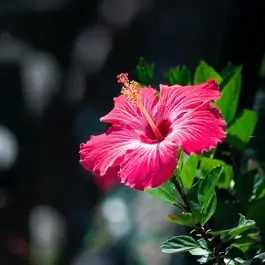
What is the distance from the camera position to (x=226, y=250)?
1.96 ft

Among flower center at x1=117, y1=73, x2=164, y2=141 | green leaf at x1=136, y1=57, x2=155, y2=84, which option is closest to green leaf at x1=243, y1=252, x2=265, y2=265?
flower center at x1=117, y1=73, x2=164, y2=141

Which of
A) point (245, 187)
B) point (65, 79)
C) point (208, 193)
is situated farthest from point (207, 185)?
point (65, 79)

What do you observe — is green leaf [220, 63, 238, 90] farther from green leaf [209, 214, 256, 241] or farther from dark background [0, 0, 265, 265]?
dark background [0, 0, 265, 265]

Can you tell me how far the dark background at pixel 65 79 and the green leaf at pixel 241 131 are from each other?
107 centimetres

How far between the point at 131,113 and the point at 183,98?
4cm

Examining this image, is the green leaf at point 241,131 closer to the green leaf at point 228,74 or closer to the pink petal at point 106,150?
the green leaf at point 228,74

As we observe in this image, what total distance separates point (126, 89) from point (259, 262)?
0.47 ft

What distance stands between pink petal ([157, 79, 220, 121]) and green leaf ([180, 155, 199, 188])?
0.16 feet

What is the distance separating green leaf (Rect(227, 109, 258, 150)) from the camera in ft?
2.42

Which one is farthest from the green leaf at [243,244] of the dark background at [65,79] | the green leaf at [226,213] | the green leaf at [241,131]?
the dark background at [65,79]

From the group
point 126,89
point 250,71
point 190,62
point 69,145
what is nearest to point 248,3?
point 250,71

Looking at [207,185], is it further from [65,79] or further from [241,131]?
[65,79]

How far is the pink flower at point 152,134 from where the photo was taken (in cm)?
53

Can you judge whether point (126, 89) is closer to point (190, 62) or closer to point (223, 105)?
point (223, 105)
